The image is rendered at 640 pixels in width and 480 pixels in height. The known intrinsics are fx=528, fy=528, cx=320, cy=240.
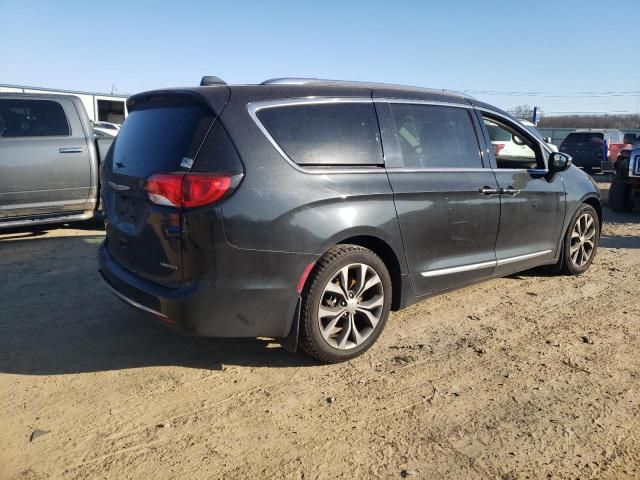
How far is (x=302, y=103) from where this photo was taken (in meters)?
3.38

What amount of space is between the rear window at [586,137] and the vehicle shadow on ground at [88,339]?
19687 mm

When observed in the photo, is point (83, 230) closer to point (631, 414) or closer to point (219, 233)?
point (219, 233)

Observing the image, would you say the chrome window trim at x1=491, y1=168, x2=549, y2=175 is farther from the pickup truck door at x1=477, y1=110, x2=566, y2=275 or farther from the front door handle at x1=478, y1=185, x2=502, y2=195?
the front door handle at x1=478, y1=185, x2=502, y2=195

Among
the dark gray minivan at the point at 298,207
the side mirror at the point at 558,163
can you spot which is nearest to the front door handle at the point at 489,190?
the dark gray minivan at the point at 298,207

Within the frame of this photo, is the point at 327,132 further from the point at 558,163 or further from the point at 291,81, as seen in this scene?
the point at 558,163

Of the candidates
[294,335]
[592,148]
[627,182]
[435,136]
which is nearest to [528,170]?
[435,136]

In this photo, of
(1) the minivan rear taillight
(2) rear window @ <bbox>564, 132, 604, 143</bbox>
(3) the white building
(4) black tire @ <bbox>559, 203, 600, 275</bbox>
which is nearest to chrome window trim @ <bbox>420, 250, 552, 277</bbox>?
(4) black tire @ <bbox>559, 203, 600, 275</bbox>

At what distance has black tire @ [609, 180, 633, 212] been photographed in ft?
32.9

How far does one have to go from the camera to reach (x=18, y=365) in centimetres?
351

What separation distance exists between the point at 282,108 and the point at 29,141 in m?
4.80

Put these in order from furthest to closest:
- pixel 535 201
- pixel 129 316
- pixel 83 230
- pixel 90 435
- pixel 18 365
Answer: pixel 83 230, pixel 535 201, pixel 129 316, pixel 18 365, pixel 90 435

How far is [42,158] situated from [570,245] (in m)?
6.28

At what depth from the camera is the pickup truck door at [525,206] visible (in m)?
4.50

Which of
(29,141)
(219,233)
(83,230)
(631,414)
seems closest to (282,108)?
(219,233)
